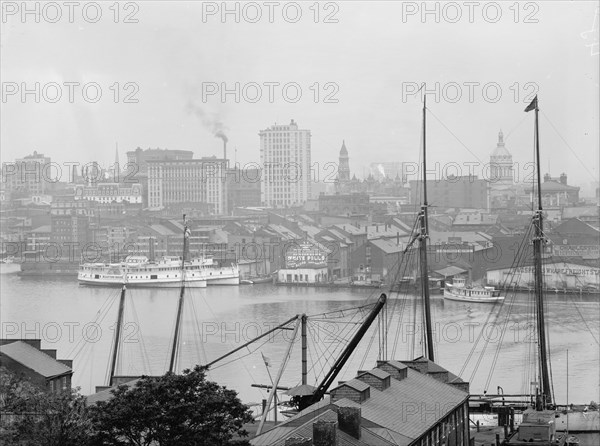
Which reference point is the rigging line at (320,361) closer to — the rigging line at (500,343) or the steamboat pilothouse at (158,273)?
the rigging line at (500,343)

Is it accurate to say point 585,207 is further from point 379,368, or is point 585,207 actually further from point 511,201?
point 379,368

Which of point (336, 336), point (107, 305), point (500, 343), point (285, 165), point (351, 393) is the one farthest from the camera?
point (285, 165)

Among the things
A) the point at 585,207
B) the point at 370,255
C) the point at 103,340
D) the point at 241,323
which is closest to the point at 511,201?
the point at 585,207

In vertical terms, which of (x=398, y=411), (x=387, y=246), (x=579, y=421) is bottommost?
(x=579, y=421)

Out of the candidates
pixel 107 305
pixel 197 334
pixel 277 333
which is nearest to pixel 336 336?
pixel 277 333

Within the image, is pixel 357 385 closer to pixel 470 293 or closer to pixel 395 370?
pixel 395 370

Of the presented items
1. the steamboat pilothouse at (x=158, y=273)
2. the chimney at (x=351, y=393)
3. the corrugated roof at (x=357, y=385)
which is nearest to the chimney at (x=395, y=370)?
the corrugated roof at (x=357, y=385)
